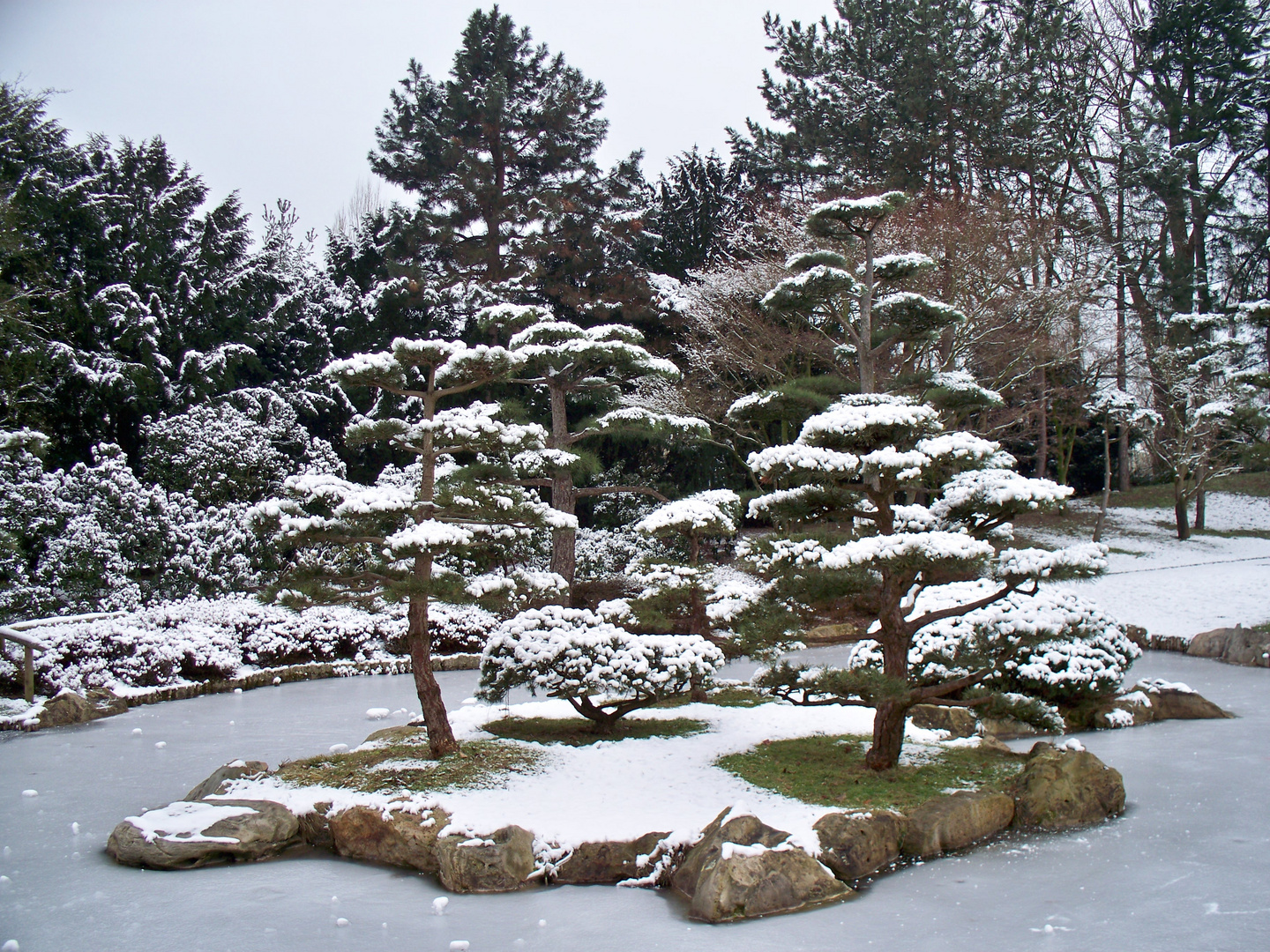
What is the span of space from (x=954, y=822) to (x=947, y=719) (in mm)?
2277

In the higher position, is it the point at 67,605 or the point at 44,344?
the point at 44,344

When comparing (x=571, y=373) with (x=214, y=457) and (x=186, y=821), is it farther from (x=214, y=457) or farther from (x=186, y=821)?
(x=186, y=821)

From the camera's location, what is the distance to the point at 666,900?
152 inches

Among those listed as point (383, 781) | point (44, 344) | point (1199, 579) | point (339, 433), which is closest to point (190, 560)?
point (44, 344)

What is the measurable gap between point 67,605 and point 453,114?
11.5m

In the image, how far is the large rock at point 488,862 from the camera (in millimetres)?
4012

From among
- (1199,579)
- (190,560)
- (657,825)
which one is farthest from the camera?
(1199,579)

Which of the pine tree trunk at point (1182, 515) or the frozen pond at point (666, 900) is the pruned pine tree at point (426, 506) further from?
the pine tree trunk at point (1182, 515)

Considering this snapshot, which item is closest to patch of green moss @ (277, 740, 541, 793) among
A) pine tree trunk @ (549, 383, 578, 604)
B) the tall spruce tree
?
pine tree trunk @ (549, 383, 578, 604)

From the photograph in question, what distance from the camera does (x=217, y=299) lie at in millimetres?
16016

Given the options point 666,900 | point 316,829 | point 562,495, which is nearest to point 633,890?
point 666,900

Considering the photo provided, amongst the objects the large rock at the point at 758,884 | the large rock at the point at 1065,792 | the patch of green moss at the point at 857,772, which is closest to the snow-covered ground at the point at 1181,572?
the patch of green moss at the point at 857,772

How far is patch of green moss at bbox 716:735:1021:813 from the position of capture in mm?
4727

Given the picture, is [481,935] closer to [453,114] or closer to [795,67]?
[453,114]
